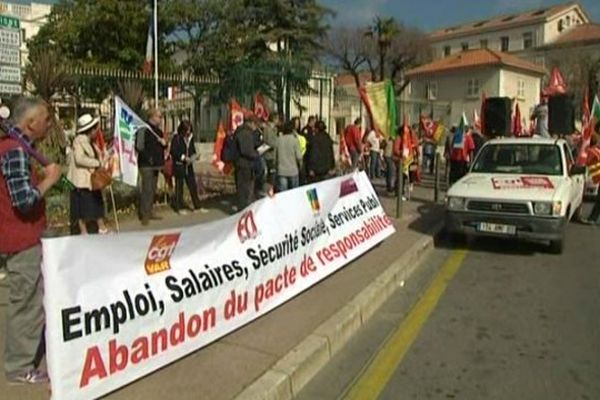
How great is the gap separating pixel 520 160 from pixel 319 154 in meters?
3.86

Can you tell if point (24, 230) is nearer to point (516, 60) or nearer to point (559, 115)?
point (559, 115)

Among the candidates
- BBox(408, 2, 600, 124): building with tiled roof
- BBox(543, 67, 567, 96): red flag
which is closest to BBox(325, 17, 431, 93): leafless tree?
BBox(408, 2, 600, 124): building with tiled roof

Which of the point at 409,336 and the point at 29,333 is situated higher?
the point at 29,333

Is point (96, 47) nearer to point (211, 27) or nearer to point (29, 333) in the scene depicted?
point (211, 27)

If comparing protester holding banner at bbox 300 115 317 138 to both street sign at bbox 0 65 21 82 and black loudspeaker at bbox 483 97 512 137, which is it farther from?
black loudspeaker at bbox 483 97 512 137

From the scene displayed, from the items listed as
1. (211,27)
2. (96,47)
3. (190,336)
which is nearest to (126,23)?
(96,47)

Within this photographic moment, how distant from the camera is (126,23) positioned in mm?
33344

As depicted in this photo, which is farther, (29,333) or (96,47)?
(96,47)

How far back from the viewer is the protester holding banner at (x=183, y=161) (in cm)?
1129

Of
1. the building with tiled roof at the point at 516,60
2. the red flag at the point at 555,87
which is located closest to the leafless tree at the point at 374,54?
the building with tiled roof at the point at 516,60

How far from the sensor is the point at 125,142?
938 centimetres

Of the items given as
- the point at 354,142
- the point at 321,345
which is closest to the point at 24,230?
the point at 321,345

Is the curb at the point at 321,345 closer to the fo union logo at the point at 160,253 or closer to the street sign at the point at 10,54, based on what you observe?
the fo union logo at the point at 160,253

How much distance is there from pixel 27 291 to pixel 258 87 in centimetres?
1253
